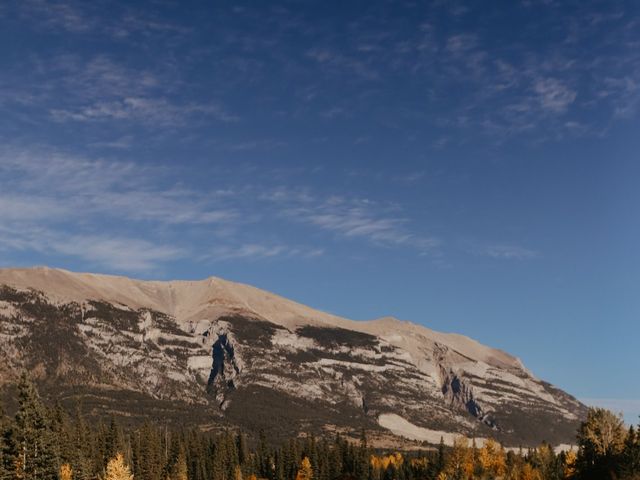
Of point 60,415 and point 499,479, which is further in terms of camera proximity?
point 499,479

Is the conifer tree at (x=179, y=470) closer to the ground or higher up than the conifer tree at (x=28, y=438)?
closer to the ground

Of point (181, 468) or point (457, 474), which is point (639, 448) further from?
point (181, 468)

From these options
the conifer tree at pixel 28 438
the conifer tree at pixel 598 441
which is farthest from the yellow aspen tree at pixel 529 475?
the conifer tree at pixel 28 438

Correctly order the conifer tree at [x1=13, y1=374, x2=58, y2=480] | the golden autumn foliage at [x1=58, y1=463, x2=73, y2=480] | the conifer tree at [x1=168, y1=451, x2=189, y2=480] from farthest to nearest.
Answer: the conifer tree at [x1=168, y1=451, x2=189, y2=480] → the golden autumn foliage at [x1=58, y1=463, x2=73, y2=480] → the conifer tree at [x1=13, y1=374, x2=58, y2=480]

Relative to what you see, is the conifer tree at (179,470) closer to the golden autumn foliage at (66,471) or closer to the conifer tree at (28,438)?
the golden autumn foliage at (66,471)

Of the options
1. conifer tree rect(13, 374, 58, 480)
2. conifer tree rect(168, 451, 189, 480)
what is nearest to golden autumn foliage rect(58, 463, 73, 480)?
conifer tree rect(13, 374, 58, 480)

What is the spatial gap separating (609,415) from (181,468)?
107m

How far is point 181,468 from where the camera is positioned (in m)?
188

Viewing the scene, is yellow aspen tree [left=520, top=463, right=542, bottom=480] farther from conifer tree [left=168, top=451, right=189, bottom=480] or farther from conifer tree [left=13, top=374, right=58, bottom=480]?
conifer tree [left=13, top=374, right=58, bottom=480]

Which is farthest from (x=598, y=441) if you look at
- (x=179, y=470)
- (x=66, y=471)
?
(x=179, y=470)

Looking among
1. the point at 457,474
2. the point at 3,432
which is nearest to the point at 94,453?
the point at 3,432

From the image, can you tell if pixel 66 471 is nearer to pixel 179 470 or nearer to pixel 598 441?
pixel 179 470

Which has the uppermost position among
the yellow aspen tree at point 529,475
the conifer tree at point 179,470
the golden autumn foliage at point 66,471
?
the yellow aspen tree at point 529,475

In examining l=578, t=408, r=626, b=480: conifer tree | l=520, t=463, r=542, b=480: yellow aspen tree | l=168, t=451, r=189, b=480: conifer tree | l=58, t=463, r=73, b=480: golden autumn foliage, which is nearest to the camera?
l=58, t=463, r=73, b=480: golden autumn foliage
